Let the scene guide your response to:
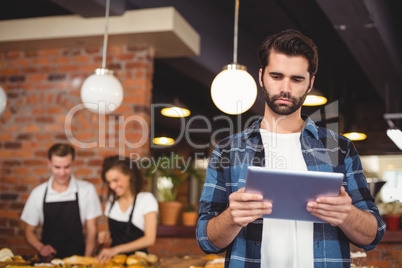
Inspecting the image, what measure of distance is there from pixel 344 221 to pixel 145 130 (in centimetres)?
330

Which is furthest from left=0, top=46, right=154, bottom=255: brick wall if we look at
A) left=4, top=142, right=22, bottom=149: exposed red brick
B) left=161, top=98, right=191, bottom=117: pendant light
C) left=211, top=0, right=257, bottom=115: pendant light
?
left=211, top=0, right=257, bottom=115: pendant light

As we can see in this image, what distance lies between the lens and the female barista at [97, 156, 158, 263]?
3.34 meters

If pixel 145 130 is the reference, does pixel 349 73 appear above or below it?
above

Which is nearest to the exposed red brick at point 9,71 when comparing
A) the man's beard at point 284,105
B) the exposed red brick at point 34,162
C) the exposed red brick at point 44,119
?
the exposed red brick at point 44,119

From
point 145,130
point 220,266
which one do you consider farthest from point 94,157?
point 220,266

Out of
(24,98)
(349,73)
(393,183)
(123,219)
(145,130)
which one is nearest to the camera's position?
(123,219)

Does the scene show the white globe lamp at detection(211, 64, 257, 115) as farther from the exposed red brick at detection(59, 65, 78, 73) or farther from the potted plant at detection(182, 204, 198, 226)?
the exposed red brick at detection(59, 65, 78, 73)

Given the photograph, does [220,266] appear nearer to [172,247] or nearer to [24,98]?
[172,247]

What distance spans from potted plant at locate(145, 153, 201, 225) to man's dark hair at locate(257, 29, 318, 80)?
2.51 meters

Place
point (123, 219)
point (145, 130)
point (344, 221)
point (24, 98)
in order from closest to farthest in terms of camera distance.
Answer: point (344, 221) < point (123, 219) < point (145, 130) < point (24, 98)

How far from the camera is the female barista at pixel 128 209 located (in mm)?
3340

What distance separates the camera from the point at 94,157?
4.55 metres

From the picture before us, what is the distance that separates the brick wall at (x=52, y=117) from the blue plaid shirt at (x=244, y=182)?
2911 millimetres

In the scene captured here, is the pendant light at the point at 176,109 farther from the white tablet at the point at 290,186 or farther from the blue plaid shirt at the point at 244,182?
the white tablet at the point at 290,186
